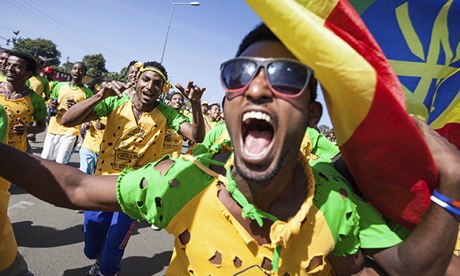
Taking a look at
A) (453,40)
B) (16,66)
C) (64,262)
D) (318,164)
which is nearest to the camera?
(453,40)

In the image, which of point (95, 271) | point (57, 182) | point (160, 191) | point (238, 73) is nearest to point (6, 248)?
point (57, 182)

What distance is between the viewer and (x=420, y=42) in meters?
1.77

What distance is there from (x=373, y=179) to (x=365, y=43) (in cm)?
58

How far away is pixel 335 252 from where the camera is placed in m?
1.57

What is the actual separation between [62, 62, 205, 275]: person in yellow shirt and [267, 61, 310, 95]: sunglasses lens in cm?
231

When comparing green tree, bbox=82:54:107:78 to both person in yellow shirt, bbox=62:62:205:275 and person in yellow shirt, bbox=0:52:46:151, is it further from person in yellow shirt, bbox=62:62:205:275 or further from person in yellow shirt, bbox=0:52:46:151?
person in yellow shirt, bbox=62:62:205:275

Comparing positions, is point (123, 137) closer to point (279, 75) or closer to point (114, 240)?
point (114, 240)

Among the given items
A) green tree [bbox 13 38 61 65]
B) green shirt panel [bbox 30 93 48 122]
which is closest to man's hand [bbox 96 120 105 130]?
green shirt panel [bbox 30 93 48 122]

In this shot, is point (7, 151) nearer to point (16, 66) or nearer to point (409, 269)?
point (409, 269)

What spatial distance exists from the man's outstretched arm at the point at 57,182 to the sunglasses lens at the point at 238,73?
70 cm

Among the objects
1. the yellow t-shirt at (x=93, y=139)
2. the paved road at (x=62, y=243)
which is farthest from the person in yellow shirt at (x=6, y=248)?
the yellow t-shirt at (x=93, y=139)

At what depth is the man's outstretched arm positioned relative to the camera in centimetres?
151

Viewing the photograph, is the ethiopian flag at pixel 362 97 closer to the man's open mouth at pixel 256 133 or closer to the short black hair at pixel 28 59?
the man's open mouth at pixel 256 133

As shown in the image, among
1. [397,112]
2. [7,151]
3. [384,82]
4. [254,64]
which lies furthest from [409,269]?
[7,151]
